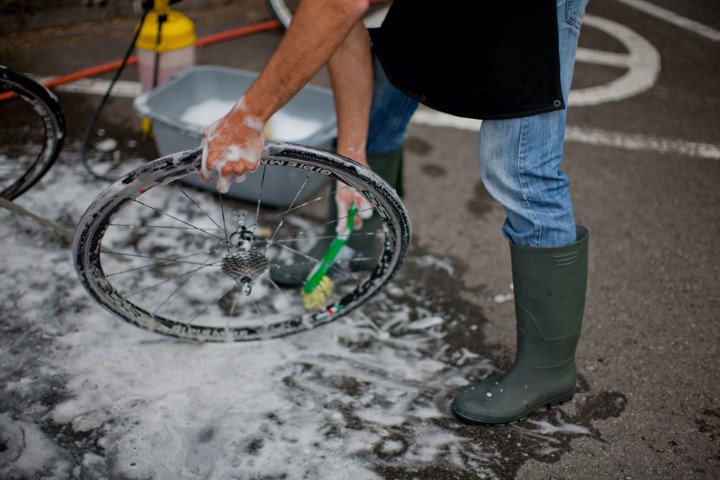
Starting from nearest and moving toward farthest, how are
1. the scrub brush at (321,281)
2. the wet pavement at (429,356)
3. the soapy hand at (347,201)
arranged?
the wet pavement at (429,356) < the soapy hand at (347,201) < the scrub brush at (321,281)

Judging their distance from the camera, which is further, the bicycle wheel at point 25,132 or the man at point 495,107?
the bicycle wheel at point 25,132

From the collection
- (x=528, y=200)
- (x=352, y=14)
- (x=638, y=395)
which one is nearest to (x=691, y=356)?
(x=638, y=395)

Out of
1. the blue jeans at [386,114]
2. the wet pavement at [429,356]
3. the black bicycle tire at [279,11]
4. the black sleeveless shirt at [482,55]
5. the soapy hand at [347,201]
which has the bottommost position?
the wet pavement at [429,356]

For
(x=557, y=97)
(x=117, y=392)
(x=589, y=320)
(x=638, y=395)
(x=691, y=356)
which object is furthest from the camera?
(x=589, y=320)

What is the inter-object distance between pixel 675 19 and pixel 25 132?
4940 millimetres

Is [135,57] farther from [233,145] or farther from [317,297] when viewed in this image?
[233,145]

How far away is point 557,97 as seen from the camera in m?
1.62

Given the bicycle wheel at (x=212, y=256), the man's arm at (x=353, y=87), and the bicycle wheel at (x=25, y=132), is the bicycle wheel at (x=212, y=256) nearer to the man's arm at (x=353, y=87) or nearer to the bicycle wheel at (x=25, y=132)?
the man's arm at (x=353, y=87)

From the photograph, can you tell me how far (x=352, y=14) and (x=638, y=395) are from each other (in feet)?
5.04

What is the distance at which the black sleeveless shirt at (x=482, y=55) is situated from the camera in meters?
1.59

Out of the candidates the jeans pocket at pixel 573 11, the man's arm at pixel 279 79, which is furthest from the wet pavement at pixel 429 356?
the jeans pocket at pixel 573 11

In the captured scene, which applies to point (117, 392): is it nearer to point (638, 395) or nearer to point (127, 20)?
point (638, 395)

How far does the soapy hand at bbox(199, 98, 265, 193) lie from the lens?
1523 mm

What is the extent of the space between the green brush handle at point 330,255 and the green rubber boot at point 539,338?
0.54m
